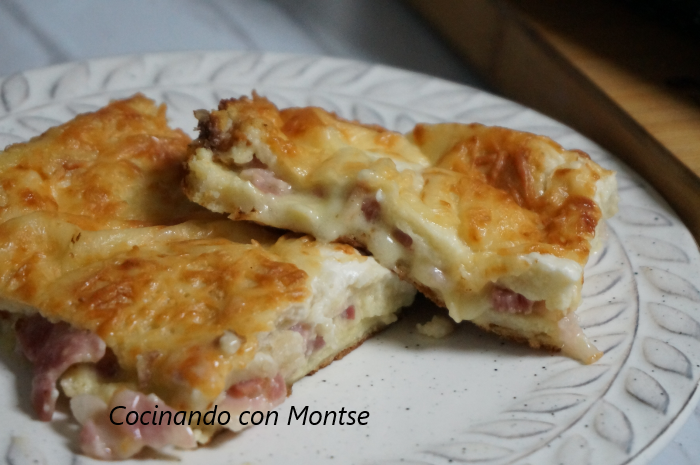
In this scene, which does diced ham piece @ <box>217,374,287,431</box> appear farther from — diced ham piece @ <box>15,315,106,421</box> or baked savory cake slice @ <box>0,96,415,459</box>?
diced ham piece @ <box>15,315,106,421</box>

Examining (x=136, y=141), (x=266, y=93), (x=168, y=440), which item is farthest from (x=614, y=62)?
(x=168, y=440)

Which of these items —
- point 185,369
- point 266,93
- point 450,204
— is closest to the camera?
point 185,369

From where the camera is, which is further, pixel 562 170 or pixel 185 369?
A: pixel 562 170

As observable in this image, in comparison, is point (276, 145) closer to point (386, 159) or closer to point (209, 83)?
point (386, 159)

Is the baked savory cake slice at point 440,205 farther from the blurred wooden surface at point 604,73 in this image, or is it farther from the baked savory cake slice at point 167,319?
the blurred wooden surface at point 604,73

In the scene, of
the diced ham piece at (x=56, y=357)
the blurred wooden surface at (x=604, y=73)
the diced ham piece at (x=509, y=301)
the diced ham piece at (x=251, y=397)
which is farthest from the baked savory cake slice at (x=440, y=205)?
the blurred wooden surface at (x=604, y=73)

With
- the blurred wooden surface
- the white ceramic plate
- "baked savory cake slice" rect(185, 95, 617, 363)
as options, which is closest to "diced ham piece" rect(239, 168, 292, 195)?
"baked savory cake slice" rect(185, 95, 617, 363)

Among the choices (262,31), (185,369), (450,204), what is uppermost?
(450,204)
